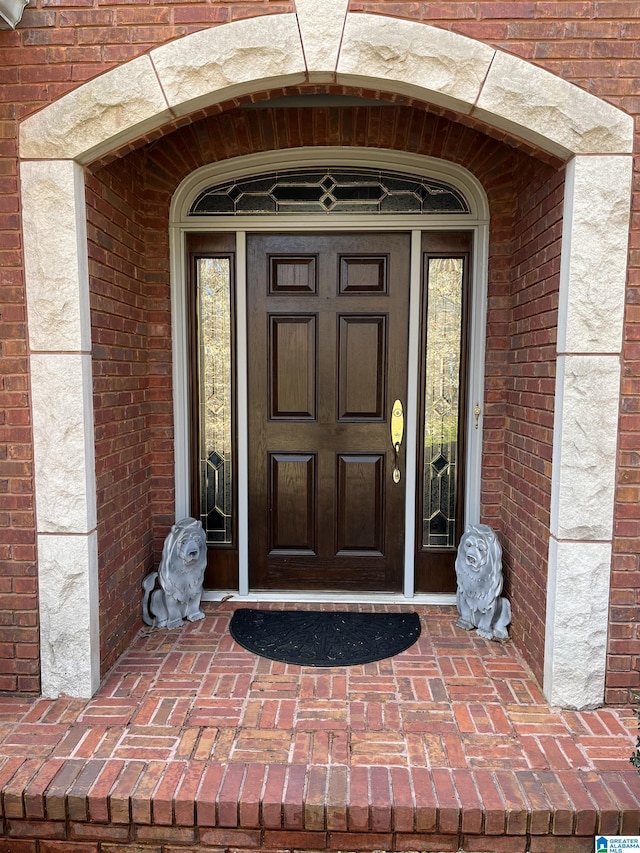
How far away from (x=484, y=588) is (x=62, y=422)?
2.42 metres

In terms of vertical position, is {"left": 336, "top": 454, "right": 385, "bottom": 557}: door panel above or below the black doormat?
above

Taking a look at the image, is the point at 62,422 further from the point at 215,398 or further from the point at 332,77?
the point at 332,77

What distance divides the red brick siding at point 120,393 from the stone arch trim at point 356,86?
0.15m

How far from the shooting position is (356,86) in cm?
242

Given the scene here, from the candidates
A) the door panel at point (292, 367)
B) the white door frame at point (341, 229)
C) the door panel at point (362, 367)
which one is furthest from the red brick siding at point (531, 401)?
the door panel at point (292, 367)

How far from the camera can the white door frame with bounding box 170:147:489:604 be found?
323cm

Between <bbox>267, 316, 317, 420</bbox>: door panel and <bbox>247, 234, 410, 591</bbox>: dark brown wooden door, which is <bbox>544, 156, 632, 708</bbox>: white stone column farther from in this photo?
<bbox>267, 316, 317, 420</bbox>: door panel

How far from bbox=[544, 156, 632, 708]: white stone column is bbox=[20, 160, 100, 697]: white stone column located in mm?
2178

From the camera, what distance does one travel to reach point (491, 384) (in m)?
3.28

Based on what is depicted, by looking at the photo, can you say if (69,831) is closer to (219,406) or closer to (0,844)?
(0,844)

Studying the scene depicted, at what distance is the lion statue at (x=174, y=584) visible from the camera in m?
3.17

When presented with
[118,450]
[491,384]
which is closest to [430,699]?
[491,384]

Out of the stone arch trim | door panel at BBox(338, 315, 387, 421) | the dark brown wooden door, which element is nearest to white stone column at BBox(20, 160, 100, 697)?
the stone arch trim

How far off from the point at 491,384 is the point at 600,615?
1413 millimetres
